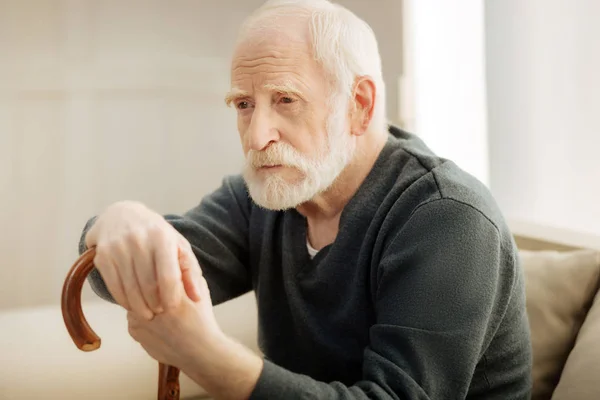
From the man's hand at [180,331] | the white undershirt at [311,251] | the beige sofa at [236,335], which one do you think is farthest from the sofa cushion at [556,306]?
the man's hand at [180,331]

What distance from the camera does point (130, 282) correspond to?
732 millimetres

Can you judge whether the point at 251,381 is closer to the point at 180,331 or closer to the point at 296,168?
the point at 180,331

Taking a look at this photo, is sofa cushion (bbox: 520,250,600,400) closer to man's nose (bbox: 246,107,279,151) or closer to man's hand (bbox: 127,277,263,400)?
man's nose (bbox: 246,107,279,151)

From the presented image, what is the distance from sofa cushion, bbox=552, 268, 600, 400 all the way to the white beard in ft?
1.79

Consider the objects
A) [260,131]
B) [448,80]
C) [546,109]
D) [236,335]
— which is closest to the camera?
[260,131]

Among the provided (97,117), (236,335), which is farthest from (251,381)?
(97,117)

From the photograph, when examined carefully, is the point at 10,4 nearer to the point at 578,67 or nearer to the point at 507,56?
the point at 507,56

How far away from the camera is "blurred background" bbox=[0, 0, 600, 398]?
2123 mm

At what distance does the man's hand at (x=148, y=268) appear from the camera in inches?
28.3

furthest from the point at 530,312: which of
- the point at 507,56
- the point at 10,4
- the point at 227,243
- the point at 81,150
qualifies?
the point at 10,4

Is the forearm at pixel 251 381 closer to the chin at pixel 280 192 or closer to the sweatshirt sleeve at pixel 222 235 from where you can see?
the chin at pixel 280 192

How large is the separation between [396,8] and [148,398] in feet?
5.65

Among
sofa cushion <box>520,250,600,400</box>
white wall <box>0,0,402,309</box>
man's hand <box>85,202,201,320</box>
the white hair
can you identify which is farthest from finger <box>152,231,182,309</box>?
white wall <box>0,0,402,309</box>

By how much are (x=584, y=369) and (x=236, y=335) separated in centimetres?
86
